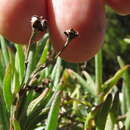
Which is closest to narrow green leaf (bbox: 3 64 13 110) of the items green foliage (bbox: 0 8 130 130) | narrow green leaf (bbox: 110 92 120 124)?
green foliage (bbox: 0 8 130 130)

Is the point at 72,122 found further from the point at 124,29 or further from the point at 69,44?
the point at 124,29

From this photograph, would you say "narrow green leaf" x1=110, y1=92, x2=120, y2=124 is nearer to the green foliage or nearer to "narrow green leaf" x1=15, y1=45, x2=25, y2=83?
the green foliage

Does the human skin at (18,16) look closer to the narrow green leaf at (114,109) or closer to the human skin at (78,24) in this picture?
the human skin at (78,24)

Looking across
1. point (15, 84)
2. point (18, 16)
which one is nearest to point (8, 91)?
point (15, 84)

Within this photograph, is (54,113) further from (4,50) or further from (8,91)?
(4,50)

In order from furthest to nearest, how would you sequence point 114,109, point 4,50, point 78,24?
1. point 4,50
2. point 114,109
3. point 78,24
